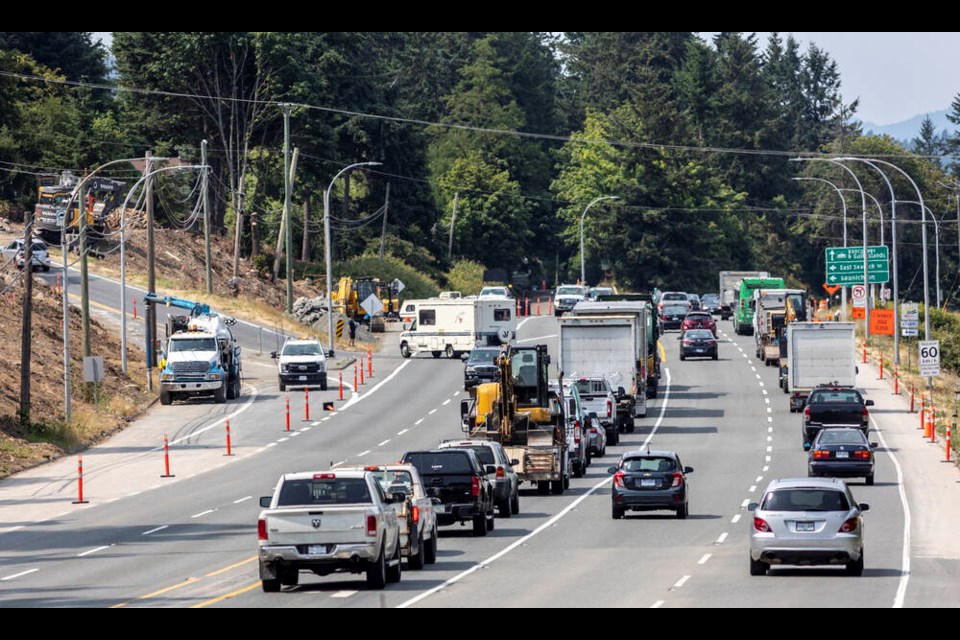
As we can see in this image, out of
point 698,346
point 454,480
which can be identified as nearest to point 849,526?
point 454,480

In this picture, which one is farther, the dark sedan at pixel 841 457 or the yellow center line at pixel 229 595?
the dark sedan at pixel 841 457

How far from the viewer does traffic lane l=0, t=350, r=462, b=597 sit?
3139 centimetres

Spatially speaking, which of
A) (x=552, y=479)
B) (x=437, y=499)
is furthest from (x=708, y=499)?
(x=437, y=499)

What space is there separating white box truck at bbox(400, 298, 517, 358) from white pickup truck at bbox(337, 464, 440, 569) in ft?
169

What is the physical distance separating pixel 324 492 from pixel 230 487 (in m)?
20.0

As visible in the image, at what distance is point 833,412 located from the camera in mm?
51125

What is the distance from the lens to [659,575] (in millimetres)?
24484

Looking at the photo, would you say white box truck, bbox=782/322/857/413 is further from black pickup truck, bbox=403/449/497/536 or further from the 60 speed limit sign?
A: black pickup truck, bbox=403/449/497/536

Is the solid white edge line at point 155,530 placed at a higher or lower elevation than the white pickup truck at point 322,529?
lower

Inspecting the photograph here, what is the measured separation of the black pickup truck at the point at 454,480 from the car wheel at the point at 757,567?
23.8ft

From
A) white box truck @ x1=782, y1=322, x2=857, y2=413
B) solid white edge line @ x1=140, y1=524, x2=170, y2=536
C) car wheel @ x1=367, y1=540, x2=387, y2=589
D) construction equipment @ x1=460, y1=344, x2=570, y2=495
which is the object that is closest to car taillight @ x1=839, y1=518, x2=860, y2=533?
car wheel @ x1=367, y1=540, x2=387, y2=589

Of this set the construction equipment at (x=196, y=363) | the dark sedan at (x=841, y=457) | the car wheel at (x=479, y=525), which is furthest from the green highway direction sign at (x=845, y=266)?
the car wheel at (x=479, y=525)

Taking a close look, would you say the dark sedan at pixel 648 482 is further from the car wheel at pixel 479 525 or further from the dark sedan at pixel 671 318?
the dark sedan at pixel 671 318

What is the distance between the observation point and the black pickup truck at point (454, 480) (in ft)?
100
